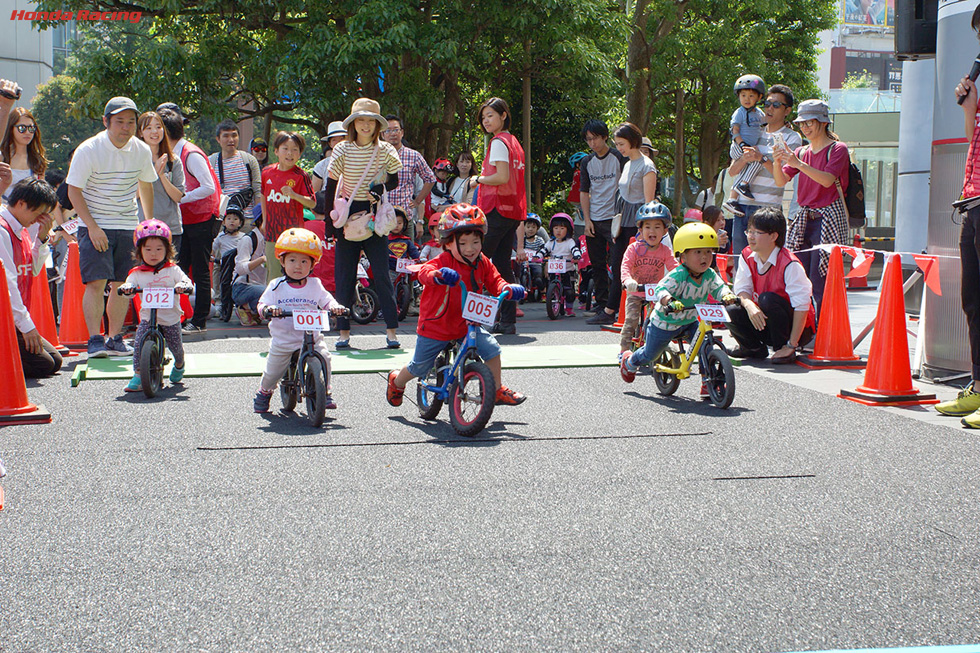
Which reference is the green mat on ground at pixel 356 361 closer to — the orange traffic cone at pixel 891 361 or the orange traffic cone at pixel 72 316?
the orange traffic cone at pixel 72 316

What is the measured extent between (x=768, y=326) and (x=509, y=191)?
114 inches

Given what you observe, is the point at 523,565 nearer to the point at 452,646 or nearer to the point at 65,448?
the point at 452,646

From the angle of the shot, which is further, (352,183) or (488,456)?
(352,183)

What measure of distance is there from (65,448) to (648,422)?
323cm

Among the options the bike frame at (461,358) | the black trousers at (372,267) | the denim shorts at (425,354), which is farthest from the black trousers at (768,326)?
the bike frame at (461,358)

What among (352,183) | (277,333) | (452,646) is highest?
(352,183)

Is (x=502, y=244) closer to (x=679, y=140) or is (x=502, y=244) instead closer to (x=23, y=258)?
(x=23, y=258)

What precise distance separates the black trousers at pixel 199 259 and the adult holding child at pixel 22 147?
164 centimetres

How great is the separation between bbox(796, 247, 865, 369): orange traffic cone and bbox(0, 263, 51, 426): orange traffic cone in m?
5.78

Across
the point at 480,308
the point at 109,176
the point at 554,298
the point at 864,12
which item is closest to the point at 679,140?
the point at 554,298

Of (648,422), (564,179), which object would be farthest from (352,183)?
(564,179)

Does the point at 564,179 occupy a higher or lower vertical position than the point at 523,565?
higher

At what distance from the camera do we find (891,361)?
7.34 m

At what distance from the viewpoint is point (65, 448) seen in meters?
5.83
